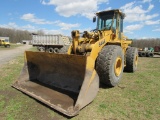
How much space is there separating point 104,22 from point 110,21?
26 cm

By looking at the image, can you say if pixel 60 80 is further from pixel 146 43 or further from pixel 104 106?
pixel 146 43

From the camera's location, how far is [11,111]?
4125 mm

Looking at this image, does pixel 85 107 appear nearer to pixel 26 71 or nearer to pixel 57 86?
pixel 57 86

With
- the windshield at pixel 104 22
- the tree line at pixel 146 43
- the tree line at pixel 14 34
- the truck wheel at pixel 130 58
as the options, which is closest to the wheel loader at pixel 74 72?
the windshield at pixel 104 22

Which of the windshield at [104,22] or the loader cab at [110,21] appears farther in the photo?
the windshield at [104,22]

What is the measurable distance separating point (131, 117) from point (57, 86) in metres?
2.31

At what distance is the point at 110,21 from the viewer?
7.27 metres

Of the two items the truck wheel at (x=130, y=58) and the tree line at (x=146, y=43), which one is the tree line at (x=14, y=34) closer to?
the tree line at (x=146, y=43)

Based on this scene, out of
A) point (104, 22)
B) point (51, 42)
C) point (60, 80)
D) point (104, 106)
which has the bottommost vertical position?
point (104, 106)

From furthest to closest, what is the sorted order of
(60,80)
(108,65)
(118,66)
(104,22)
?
(104,22)
(118,66)
(60,80)
(108,65)

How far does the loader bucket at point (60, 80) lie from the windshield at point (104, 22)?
2.72 meters

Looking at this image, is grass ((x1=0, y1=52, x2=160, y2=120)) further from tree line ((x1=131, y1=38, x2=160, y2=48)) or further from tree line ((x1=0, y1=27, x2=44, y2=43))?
tree line ((x1=0, y1=27, x2=44, y2=43))

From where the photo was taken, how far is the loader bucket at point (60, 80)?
4.17 m

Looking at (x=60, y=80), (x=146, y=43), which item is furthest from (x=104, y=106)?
(x=146, y=43)
